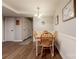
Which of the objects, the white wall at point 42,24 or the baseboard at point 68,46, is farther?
the white wall at point 42,24

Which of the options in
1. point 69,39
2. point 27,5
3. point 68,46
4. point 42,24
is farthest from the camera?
point 42,24


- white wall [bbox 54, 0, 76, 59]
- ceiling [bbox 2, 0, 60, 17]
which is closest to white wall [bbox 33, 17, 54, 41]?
ceiling [bbox 2, 0, 60, 17]

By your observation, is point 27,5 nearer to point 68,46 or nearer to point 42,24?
point 42,24

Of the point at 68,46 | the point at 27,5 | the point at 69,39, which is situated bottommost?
the point at 68,46

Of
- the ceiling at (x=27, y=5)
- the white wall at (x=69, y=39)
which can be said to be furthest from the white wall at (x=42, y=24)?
the white wall at (x=69, y=39)

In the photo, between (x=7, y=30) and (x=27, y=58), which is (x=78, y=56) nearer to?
(x=27, y=58)

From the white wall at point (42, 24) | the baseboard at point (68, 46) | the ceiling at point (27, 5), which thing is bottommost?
the baseboard at point (68, 46)

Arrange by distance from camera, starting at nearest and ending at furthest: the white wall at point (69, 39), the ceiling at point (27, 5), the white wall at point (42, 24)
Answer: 1. the white wall at point (69, 39)
2. the ceiling at point (27, 5)
3. the white wall at point (42, 24)

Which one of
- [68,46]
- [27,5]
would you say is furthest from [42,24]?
[68,46]

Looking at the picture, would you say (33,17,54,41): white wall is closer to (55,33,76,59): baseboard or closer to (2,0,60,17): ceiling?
(2,0,60,17): ceiling

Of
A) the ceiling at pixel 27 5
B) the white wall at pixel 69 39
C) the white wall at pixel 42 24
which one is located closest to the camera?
the white wall at pixel 69 39

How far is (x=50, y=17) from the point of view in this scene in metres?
8.05

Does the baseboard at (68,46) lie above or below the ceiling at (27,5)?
below

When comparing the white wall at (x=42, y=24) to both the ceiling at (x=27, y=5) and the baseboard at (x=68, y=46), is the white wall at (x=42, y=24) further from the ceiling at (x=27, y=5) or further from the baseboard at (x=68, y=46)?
the baseboard at (x=68, y=46)
